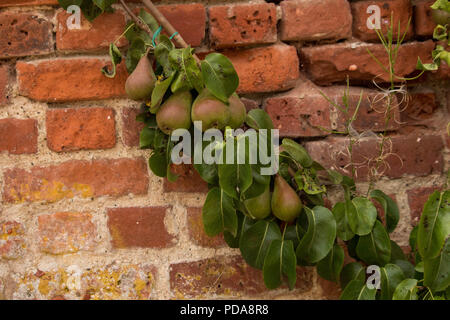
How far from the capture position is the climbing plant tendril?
68cm

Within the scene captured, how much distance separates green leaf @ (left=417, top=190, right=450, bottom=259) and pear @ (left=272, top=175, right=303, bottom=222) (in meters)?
0.18

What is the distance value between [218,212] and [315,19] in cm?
37

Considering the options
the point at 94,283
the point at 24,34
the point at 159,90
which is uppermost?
the point at 24,34

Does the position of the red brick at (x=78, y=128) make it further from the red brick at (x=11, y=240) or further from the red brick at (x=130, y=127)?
the red brick at (x=11, y=240)

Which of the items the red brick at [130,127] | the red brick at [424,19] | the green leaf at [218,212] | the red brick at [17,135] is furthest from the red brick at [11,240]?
the red brick at [424,19]

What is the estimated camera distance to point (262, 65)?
812 millimetres

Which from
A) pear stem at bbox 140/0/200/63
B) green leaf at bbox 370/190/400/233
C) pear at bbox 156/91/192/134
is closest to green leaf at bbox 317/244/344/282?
green leaf at bbox 370/190/400/233

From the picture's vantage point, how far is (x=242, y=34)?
80 centimetres

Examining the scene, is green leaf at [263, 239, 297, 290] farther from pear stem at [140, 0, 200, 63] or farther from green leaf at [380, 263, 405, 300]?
pear stem at [140, 0, 200, 63]

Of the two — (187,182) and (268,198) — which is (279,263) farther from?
(187,182)

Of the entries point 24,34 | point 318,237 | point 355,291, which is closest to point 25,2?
point 24,34

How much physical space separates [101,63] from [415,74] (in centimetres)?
55

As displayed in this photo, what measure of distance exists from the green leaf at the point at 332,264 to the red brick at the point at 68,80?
45cm

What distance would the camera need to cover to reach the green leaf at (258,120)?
2.48ft
